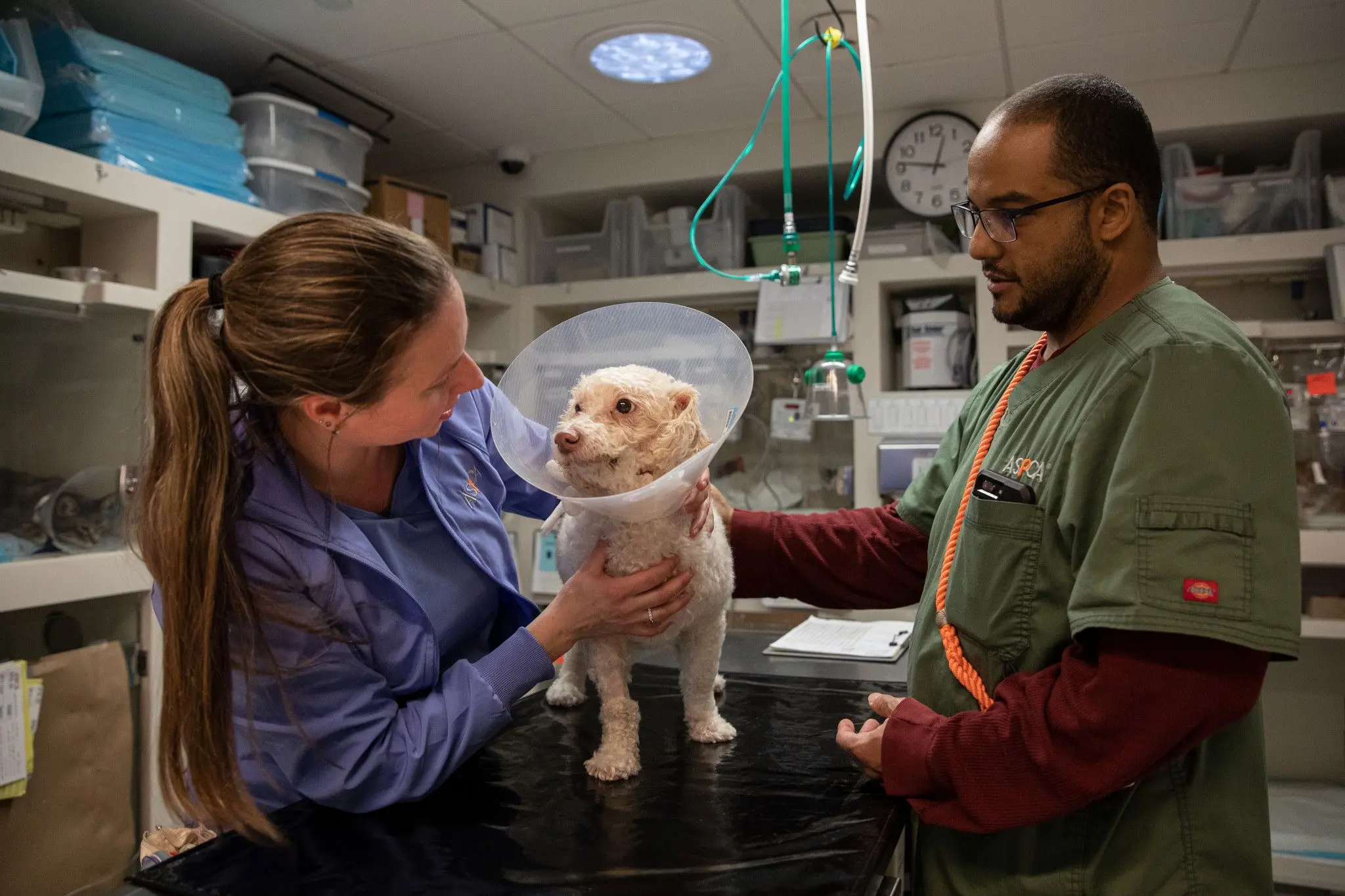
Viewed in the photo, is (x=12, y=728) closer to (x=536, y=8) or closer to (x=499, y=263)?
(x=536, y=8)

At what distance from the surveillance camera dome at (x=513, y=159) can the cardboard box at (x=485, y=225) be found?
18cm

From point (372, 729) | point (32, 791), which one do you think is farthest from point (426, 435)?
point (32, 791)

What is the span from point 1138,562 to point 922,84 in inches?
95.0

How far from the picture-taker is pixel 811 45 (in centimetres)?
258

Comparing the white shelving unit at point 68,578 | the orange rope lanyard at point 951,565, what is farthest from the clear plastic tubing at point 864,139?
the white shelving unit at point 68,578

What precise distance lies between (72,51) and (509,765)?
206 cm

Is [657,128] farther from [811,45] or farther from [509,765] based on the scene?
[509,765]

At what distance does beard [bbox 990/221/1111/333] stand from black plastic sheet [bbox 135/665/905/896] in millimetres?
640

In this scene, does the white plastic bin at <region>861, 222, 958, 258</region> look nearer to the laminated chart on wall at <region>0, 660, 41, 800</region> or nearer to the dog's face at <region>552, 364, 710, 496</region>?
the dog's face at <region>552, 364, 710, 496</region>

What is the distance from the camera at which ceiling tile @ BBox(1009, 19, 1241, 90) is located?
2516mm

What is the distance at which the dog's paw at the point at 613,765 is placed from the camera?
46.2 inches

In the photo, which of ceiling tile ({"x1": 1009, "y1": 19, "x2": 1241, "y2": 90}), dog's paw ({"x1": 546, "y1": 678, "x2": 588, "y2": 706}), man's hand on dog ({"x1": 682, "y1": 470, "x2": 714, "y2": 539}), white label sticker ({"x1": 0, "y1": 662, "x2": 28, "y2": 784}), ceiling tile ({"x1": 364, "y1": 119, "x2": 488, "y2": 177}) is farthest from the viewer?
ceiling tile ({"x1": 364, "y1": 119, "x2": 488, "y2": 177})

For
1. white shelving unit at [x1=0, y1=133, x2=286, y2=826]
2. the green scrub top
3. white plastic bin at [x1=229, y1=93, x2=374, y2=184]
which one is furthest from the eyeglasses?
white plastic bin at [x1=229, y1=93, x2=374, y2=184]

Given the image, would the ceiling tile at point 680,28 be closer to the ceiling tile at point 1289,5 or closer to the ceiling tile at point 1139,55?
the ceiling tile at point 1139,55
